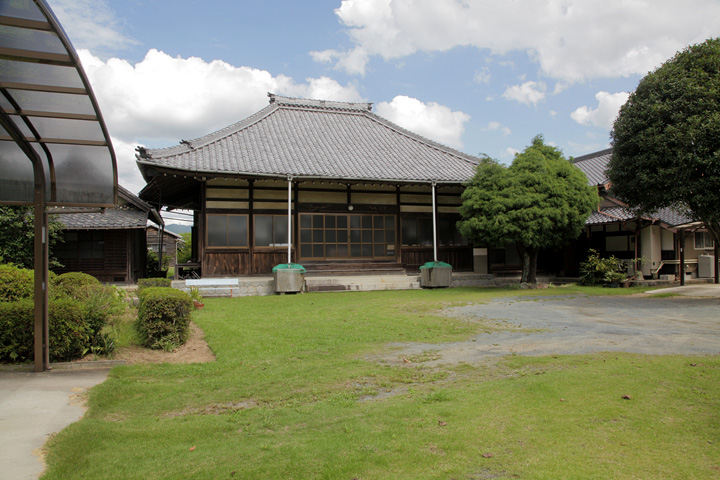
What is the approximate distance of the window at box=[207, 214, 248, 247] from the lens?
1627cm

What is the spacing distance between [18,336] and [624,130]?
14.3 metres

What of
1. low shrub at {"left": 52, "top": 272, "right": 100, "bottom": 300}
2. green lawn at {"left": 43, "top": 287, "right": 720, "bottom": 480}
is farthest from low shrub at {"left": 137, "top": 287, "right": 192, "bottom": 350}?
low shrub at {"left": 52, "top": 272, "right": 100, "bottom": 300}

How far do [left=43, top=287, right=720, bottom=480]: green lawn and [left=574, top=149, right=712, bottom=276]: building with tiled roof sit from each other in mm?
14654

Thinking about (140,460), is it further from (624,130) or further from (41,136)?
(624,130)

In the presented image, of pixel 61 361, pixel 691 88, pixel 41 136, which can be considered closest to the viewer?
pixel 41 136

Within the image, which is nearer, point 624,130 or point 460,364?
point 460,364

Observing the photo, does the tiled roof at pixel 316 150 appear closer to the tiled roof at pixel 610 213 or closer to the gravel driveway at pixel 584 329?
the tiled roof at pixel 610 213

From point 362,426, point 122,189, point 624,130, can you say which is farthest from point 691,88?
point 122,189

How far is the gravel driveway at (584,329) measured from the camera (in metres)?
6.71

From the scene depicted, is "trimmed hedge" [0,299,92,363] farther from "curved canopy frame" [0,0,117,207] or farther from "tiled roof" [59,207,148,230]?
"tiled roof" [59,207,148,230]

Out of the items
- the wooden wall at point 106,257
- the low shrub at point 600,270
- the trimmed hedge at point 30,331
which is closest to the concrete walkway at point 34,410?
the trimmed hedge at point 30,331

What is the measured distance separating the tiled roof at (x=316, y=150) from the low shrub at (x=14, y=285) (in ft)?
19.8

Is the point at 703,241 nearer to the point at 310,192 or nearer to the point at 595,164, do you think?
the point at 595,164

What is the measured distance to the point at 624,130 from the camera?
13.1 meters
